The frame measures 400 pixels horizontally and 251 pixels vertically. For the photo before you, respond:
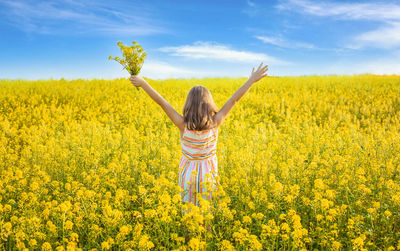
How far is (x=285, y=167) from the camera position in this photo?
3588mm

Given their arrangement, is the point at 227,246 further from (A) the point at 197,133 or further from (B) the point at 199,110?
(B) the point at 199,110

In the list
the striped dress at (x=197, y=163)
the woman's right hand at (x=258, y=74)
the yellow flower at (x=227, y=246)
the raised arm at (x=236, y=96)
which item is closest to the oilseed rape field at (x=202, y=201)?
the yellow flower at (x=227, y=246)

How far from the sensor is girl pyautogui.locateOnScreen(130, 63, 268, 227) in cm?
280

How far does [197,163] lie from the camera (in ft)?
9.86

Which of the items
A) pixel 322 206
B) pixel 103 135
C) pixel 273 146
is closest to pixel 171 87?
pixel 103 135

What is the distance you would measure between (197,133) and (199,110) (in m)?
0.28

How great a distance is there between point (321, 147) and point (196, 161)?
141 inches

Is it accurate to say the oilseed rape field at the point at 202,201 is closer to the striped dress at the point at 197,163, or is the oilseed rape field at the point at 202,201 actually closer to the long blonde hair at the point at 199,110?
the striped dress at the point at 197,163

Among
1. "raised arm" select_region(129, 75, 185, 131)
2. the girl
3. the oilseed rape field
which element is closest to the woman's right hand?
the girl

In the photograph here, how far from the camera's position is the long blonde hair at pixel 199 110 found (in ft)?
9.10

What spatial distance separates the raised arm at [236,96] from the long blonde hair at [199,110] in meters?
0.12

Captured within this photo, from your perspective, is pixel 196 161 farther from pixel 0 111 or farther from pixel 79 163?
pixel 0 111

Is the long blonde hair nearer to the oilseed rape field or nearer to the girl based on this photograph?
the girl

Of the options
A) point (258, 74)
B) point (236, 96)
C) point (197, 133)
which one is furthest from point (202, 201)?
point (258, 74)
